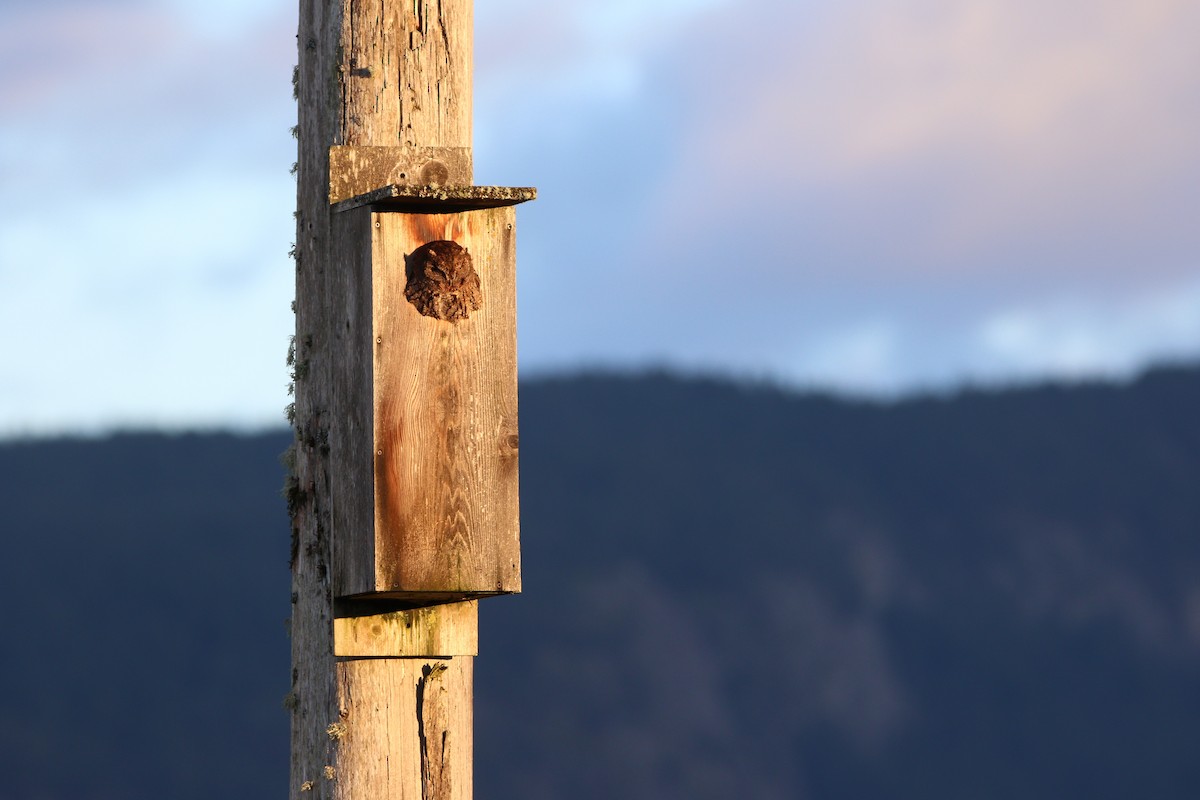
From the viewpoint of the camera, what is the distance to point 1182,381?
30078 mm

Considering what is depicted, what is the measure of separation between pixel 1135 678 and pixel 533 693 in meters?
10.2

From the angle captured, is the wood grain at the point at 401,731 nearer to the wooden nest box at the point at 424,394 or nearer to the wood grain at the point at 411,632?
the wood grain at the point at 411,632

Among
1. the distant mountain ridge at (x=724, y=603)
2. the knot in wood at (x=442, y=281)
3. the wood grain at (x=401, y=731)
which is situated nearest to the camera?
the wood grain at (x=401, y=731)

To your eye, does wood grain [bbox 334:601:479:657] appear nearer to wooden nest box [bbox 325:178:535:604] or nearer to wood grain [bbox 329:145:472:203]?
wooden nest box [bbox 325:178:535:604]

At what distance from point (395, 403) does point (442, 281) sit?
11.9 inches

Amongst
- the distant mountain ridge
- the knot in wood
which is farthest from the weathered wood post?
the distant mountain ridge

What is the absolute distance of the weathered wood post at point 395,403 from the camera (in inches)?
Answer: 147

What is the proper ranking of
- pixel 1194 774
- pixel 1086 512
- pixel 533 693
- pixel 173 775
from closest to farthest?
pixel 173 775
pixel 533 693
pixel 1194 774
pixel 1086 512

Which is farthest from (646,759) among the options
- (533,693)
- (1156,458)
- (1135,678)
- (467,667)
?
(467,667)

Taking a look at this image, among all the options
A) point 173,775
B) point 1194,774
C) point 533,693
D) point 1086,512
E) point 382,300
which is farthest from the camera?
point 1086,512

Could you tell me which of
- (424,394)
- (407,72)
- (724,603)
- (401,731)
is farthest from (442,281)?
(724,603)

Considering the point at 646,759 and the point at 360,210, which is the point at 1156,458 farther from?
the point at 360,210

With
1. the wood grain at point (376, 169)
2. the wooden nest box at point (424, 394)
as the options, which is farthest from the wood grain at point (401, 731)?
the wood grain at point (376, 169)

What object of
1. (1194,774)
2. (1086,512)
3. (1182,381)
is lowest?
(1194,774)
